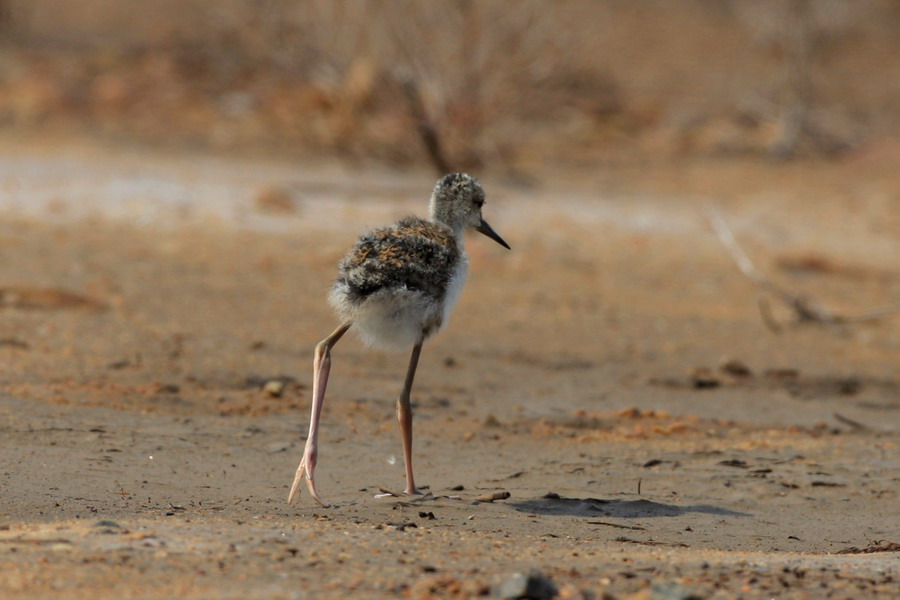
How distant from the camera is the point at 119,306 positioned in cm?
899

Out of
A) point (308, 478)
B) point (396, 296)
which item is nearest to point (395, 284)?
point (396, 296)

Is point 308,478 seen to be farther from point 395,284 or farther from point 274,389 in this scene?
point 274,389

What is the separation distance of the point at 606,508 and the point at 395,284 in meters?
1.21

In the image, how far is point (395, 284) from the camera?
17.9 feet

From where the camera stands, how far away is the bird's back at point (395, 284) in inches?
215

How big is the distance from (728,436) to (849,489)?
1086 millimetres

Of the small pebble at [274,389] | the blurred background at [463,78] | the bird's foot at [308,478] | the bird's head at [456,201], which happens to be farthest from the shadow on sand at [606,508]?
the blurred background at [463,78]

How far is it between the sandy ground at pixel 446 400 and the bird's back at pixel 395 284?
68cm

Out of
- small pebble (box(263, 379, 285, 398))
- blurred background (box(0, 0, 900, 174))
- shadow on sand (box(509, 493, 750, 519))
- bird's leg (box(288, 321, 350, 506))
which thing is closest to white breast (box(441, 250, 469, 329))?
bird's leg (box(288, 321, 350, 506))

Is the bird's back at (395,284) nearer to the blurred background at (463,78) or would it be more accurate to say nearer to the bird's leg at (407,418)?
the bird's leg at (407,418)

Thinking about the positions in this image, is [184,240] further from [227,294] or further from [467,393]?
[467,393]

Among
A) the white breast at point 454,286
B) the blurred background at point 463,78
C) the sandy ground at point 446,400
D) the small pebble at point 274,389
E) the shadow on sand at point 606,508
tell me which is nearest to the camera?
the sandy ground at point 446,400

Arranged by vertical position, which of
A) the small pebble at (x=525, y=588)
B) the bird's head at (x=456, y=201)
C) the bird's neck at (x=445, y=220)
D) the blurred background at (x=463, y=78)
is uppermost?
the blurred background at (x=463, y=78)

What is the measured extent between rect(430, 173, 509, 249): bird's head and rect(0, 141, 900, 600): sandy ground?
1.08m
